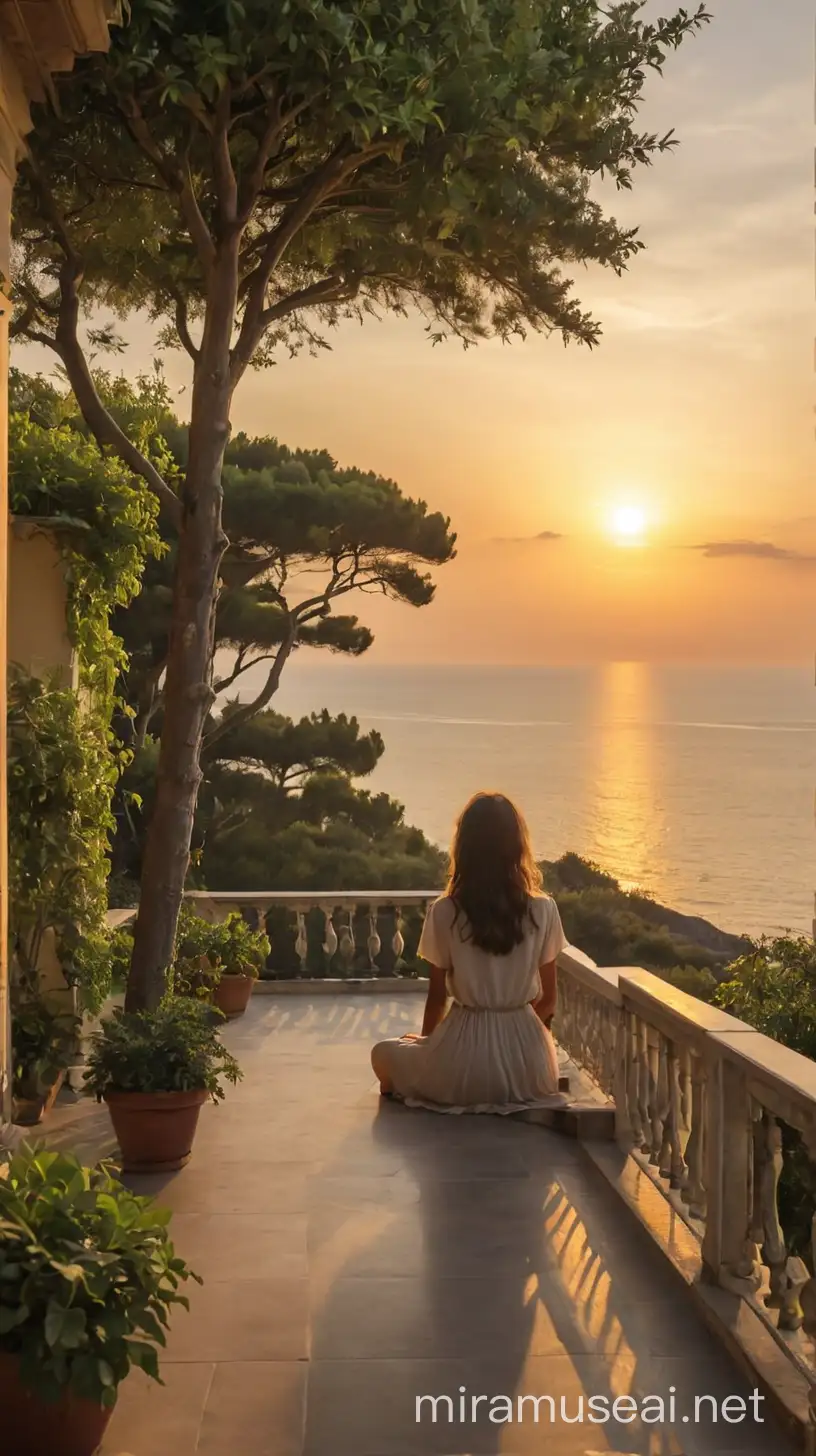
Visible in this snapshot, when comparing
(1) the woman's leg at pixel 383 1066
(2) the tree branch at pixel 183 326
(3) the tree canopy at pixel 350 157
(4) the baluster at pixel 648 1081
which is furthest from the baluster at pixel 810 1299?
(2) the tree branch at pixel 183 326

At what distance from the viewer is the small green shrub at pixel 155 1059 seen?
4.93m

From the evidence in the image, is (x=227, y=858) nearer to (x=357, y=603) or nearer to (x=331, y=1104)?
(x=357, y=603)

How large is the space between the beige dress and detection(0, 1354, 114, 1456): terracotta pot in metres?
2.95

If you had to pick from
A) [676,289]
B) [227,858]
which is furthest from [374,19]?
[227,858]

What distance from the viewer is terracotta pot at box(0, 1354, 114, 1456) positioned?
8.61 ft

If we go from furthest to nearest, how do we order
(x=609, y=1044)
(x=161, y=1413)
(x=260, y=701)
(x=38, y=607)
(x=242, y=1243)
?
1. (x=260, y=701)
2. (x=38, y=607)
3. (x=609, y=1044)
4. (x=242, y=1243)
5. (x=161, y=1413)

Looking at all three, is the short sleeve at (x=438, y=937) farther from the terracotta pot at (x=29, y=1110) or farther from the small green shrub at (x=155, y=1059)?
the terracotta pot at (x=29, y=1110)

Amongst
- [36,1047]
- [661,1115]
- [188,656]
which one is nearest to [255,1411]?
[661,1115]

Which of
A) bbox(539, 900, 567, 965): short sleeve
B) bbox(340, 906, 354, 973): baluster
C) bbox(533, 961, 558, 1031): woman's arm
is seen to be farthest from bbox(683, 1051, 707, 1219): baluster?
bbox(340, 906, 354, 973): baluster

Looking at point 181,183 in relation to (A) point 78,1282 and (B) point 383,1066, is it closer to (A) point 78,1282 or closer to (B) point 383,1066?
(B) point 383,1066

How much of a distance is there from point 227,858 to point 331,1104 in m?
10.4

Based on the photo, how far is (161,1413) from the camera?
3020 mm

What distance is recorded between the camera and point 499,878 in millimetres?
5508

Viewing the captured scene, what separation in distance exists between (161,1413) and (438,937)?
2.71m
